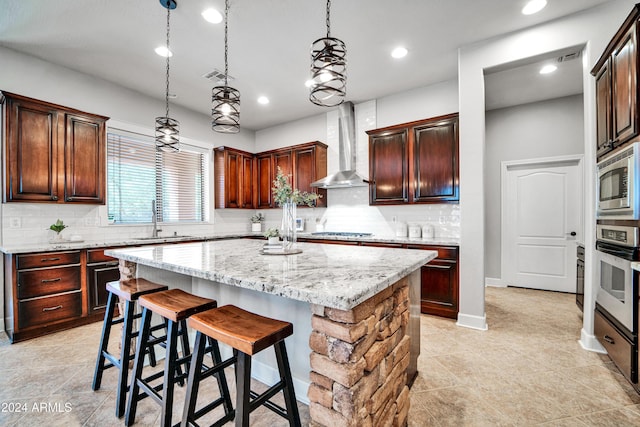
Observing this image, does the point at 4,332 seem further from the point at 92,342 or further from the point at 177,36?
the point at 177,36

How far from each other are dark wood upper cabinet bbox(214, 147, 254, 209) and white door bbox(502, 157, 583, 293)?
4578mm

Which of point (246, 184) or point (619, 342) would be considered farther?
point (246, 184)

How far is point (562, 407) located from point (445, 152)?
2694 millimetres

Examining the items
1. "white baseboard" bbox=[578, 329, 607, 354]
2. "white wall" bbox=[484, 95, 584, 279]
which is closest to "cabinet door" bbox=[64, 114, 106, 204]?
"white baseboard" bbox=[578, 329, 607, 354]

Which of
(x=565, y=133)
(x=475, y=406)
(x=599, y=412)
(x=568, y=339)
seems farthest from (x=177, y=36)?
(x=565, y=133)

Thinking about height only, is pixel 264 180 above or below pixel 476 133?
below

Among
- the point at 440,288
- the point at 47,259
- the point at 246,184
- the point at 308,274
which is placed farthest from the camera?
the point at 246,184

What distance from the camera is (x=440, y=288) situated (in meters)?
3.36

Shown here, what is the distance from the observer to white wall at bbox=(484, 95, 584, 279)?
436cm

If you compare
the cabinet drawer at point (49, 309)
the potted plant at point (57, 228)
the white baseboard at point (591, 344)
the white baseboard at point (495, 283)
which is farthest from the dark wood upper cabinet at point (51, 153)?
the white baseboard at point (495, 283)

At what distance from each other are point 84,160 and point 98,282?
4.75 feet

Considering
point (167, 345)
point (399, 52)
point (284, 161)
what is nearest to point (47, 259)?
point (167, 345)

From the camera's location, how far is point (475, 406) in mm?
1817

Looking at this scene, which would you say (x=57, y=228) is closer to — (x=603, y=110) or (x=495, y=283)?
(x=603, y=110)
